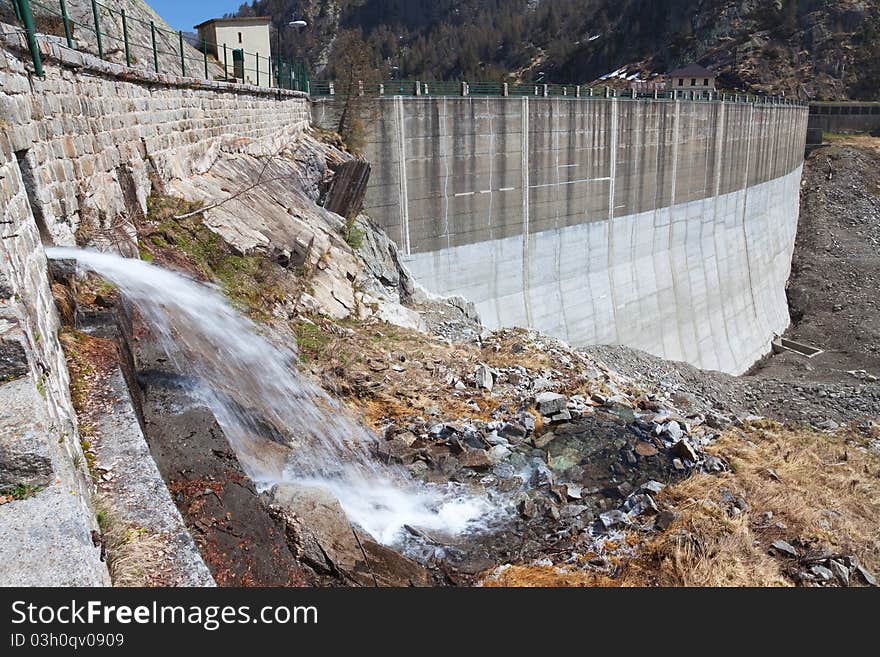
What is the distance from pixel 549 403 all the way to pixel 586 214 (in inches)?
659

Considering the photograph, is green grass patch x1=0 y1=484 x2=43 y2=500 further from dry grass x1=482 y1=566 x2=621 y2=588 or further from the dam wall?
dry grass x1=482 y1=566 x2=621 y2=588

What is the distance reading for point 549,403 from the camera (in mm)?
10797

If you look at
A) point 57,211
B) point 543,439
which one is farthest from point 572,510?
point 57,211

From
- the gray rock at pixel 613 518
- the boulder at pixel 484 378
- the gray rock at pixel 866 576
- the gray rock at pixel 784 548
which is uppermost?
the boulder at pixel 484 378

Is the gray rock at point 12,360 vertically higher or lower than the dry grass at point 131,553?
higher

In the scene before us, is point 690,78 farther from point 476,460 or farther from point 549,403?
point 476,460

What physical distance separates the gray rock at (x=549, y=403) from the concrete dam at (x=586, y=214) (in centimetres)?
1137

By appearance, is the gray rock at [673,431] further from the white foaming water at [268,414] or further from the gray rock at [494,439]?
the white foaming water at [268,414]

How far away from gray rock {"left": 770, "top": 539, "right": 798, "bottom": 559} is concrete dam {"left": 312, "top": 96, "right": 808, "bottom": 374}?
15472 millimetres

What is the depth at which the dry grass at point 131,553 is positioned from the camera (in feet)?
11.5

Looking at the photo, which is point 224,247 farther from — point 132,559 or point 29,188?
point 132,559

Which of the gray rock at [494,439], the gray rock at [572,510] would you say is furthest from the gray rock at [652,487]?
the gray rock at [494,439]

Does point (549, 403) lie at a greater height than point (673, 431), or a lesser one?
greater

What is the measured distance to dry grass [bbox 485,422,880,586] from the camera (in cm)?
684
